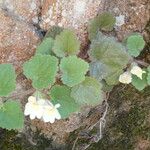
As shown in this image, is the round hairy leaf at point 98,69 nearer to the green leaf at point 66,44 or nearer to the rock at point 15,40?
the green leaf at point 66,44

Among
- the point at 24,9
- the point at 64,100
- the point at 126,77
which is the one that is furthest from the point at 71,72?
the point at 24,9

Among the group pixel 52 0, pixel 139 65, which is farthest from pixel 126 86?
pixel 52 0

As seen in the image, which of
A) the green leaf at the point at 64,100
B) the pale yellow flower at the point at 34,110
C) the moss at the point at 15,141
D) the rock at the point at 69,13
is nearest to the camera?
the pale yellow flower at the point at 34,110

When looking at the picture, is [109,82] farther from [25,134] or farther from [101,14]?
[25,134]

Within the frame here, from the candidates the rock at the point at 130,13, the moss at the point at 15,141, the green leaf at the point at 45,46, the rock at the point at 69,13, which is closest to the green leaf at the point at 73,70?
the green leaf at the point at 45,46

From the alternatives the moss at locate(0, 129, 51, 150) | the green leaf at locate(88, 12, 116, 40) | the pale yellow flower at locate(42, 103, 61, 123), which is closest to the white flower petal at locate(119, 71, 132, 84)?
the green leaf at locate(88, 12, 116, 40)

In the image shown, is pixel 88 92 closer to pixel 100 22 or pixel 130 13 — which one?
pixel 100 22
